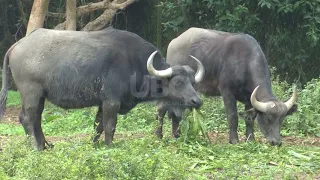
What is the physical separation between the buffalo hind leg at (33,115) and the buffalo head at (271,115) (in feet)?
9.37

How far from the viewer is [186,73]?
8.55 m

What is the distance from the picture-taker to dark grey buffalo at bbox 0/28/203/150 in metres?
8.30

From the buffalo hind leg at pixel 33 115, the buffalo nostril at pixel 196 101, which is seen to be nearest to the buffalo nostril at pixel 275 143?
the buffalo nostril at pixel 196 101

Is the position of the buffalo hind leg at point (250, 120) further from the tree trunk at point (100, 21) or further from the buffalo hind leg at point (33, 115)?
the tree trunk at point (100, 21)

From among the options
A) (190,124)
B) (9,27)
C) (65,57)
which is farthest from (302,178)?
(9,27)

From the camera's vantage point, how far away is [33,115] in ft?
27.3

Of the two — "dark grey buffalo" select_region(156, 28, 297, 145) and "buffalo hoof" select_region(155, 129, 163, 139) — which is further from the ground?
"dark grey buffalo" select_region(156, 28, 297, 145)

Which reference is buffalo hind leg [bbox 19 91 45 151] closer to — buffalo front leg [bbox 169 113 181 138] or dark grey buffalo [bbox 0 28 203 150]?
dark grey buffalo [bbox 0 28 203 150]

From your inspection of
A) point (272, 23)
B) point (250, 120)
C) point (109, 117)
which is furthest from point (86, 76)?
point (272, 23)

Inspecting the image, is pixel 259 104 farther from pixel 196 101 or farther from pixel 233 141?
pixel 196 101

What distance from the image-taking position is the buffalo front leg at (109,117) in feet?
27.2

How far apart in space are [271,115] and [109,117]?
84.9 inches

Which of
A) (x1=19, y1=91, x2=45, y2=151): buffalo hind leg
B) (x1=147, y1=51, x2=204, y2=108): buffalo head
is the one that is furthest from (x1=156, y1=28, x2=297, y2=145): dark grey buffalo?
(x1=19, y1=91, x2=45, y2=151): buffalo hind leg

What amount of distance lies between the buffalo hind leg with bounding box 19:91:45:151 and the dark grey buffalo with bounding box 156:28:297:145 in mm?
1711
